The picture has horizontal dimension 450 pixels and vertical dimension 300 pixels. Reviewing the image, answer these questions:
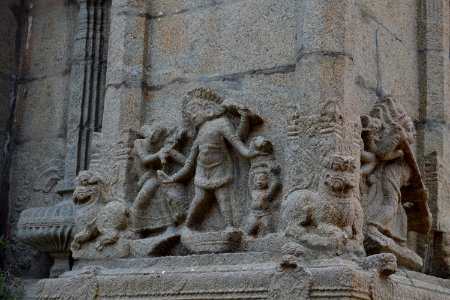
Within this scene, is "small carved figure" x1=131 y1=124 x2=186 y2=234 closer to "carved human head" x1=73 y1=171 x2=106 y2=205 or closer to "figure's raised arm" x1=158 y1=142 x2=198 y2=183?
"figure's raised arm" x1=158 y1=142 x2=198 y2=183

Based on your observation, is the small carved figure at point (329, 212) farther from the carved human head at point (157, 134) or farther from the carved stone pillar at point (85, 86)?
the carved stone pillar at point (85, 86)

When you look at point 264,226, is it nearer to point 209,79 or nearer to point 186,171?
point 186,171

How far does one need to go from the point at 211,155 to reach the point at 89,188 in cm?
108

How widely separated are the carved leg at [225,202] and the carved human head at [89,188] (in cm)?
101

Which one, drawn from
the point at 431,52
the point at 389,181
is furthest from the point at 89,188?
the point at 431,52

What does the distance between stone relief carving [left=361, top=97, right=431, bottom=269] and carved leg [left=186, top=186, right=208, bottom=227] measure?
1.14 metres

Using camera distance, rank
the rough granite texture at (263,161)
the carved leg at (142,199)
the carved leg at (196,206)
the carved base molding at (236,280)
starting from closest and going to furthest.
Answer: the carved base molding at (236,280) < the rough granite texture at (263,161) < the carved leg at (196,206) < the carved leg at (142,199)

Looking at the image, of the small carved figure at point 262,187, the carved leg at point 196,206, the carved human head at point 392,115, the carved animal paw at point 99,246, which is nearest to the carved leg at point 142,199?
the carved animal paw at point 99,246

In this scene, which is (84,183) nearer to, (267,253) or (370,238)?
(267,253)

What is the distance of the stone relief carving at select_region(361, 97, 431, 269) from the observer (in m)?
7.67

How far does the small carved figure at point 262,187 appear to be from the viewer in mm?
7434

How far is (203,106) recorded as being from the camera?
7914mm

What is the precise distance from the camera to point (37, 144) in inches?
395

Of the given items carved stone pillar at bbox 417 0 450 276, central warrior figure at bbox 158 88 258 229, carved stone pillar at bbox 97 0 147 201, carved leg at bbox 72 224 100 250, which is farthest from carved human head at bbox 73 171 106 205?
carved stone pillar at bbox 417 0 450 276
